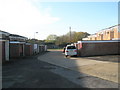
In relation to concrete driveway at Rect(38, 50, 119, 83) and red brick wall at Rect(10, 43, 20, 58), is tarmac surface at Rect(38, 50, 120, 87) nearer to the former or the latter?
concrete driveway at Rect(38, 50, 119, 83)

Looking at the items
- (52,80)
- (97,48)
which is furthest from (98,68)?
(97,48)

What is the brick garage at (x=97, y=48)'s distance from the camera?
771 inches

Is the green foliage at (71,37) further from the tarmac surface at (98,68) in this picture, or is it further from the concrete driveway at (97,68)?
the concrete driveway at (97,68)

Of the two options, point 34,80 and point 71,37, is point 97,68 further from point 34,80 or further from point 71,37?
point 71,37

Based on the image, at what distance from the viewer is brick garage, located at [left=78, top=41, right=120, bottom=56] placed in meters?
19.6

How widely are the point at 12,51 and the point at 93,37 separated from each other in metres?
31.4

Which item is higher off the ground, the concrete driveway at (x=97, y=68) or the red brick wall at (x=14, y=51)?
the red brick wall at (x=14, y=51)

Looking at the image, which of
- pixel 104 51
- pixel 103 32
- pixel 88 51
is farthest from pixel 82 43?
pixel 103 32

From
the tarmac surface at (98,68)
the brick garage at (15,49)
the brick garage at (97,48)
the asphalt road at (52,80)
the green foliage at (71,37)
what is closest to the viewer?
the asphalt road at (52,80)

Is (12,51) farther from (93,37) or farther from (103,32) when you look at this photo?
(93,37)

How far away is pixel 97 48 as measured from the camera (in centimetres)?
2039

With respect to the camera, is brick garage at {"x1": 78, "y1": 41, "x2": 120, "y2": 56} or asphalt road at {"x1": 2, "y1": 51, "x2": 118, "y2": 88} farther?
brick garage at {"x1": 78, "y1": 41, "x2": 120, "y2": 56}

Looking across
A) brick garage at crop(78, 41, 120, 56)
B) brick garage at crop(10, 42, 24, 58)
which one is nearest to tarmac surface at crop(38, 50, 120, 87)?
brick garage at crop(78, 41, 120, 56)

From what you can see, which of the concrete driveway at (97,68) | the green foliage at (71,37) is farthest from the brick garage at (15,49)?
the green foliage at (71,37)
